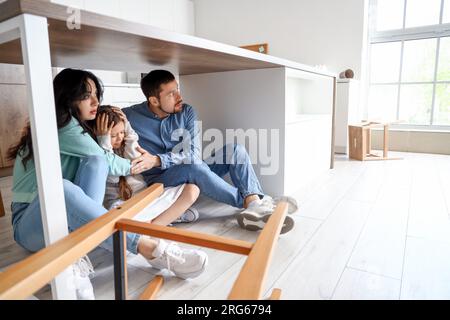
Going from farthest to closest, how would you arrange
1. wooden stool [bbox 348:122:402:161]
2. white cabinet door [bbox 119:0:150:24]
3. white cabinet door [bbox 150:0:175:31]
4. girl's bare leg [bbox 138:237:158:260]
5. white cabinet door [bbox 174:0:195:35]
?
white cabinet door [bbox 174:0:195:35], white cabinet door [bbox 150:0:175:31], white cabinet door [bbox 119:0:150:24], wooden stool [bbox 348:122:402:161], girl's bare leg [bbox 138:237:158:260]

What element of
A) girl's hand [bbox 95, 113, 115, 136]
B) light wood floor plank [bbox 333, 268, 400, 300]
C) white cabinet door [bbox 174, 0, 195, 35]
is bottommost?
light wood floor plank [bbox 333, 268, 400, 300]

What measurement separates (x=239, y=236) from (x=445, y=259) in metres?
0.75

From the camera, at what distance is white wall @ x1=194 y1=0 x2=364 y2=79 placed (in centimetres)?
355

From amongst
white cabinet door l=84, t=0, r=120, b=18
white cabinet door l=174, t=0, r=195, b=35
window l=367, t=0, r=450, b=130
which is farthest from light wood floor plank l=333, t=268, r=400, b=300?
white cabinet door l=174, t=0, r=195, b=35

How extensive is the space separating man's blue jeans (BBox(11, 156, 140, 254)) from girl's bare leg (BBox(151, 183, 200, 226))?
1.27 ft

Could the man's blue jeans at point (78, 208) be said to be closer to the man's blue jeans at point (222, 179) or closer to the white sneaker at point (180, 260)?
the white sneaker at point (180, 260)

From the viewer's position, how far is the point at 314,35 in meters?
3.77

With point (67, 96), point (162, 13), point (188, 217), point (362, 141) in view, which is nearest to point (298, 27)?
point (362, 141)

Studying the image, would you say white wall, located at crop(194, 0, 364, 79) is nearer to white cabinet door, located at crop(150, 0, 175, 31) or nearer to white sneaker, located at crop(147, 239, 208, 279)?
white cabinet door, located at crop(150, 0, 175, 31)

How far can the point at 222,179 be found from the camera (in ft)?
5.22

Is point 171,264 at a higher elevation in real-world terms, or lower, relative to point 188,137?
lower

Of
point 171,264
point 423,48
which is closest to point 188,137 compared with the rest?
point 171,264

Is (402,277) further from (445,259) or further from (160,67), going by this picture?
(160,67)

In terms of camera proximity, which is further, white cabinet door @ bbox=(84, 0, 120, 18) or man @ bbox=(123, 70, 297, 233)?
white cabinet door @ bbox=(84, 0, 120, 18)
